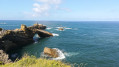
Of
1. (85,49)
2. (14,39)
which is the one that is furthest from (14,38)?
(85,49)

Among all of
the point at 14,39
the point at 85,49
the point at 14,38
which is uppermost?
the point at 14,38

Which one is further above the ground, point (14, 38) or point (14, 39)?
point (14, 38)

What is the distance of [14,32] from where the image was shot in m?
34.6

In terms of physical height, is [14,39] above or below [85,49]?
above

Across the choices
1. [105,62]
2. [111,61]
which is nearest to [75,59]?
[105,62]

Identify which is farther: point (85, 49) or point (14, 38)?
point (14, 38)

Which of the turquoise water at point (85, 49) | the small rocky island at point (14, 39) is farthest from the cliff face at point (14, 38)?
the turquoise water at point (85, 49)

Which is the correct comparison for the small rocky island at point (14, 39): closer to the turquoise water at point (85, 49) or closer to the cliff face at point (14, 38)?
the cliff face at point (14, 38)

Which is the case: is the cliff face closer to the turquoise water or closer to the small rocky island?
the small rocky island

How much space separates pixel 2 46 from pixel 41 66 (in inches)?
1029

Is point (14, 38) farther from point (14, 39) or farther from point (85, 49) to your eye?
point (85, 49)

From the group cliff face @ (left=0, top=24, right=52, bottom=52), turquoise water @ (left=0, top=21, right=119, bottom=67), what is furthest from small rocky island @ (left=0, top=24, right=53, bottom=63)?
turquoise water @ (left=0, top=21, right=119, bottom=67)

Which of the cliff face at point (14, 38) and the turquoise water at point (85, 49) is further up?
the cliff face at point (14, 38)

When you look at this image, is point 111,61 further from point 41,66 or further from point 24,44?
point 24,44
